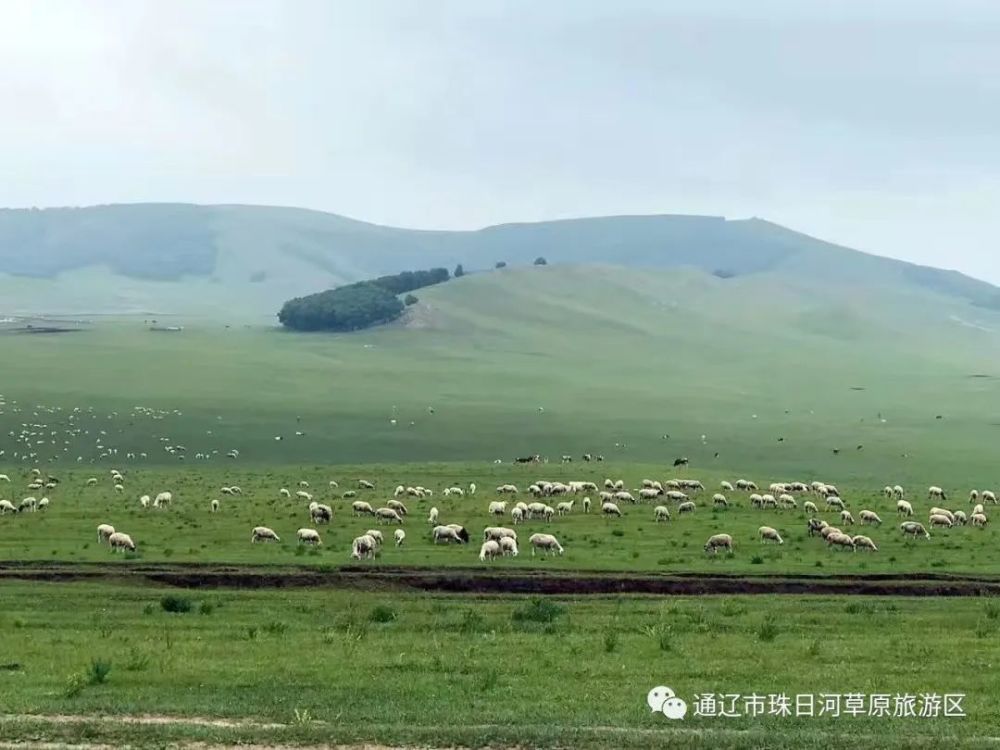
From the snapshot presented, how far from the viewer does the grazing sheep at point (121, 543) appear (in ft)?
114

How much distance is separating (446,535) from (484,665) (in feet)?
63.0

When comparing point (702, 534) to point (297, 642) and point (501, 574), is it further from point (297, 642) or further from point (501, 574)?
point (297, 642)

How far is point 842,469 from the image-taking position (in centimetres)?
8162

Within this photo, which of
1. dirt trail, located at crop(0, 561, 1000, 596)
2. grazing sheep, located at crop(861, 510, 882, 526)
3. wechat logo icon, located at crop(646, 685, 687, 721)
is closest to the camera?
wechat logo icon, located at crop(646, 685, 687, 721)

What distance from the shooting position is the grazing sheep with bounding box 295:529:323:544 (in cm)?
3669

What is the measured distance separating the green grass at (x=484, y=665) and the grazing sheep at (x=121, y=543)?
26.8ft

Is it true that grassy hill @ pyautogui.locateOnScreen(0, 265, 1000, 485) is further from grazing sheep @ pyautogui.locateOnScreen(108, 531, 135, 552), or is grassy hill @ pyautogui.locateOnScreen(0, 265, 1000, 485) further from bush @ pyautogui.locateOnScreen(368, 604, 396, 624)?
bush @ pyautogui.locateOnScreen(368, 604, 396, 624)

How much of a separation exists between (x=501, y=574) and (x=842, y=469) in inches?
2167

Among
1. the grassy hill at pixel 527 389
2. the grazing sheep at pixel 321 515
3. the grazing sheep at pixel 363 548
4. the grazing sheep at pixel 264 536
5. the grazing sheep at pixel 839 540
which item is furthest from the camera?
the grassy hill at pixel 527 389

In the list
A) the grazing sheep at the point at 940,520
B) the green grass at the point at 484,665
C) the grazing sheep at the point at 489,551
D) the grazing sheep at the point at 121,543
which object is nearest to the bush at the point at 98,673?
the green grass at the point at 484,665

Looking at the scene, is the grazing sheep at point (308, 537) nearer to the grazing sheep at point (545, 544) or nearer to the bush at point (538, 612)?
the grazing sheep at point (545, 544)

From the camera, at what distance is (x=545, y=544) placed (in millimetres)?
34969

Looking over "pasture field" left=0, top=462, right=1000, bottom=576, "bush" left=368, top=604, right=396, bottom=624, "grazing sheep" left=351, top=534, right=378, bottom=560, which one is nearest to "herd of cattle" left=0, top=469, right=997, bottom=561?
"grazing sheep" left=351, top=534, right=378, bottom=560

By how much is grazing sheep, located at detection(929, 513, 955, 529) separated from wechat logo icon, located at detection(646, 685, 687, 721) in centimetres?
2966
